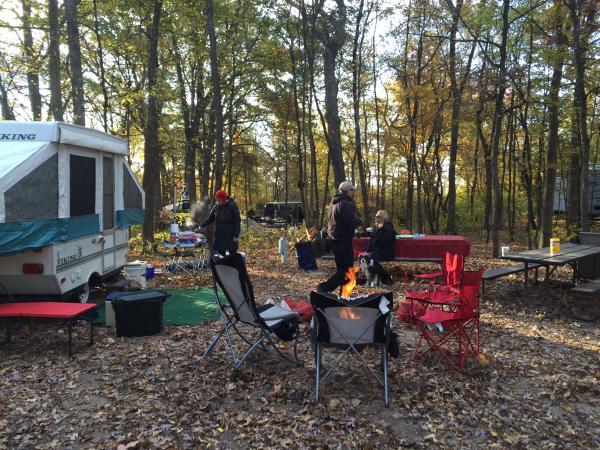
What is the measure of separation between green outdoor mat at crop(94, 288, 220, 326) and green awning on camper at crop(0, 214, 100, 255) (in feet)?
3.85

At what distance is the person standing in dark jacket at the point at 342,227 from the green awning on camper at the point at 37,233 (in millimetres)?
3417

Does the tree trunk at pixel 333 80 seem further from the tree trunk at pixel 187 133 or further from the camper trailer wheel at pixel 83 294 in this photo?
the camper trailer wheel at pixel 83 294

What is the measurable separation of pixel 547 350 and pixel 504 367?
923 mm

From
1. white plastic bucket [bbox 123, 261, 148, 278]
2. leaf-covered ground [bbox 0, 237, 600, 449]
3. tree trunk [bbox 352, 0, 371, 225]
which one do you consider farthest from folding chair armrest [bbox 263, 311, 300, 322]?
tree trunk [bbox 352, 0, 371, 225]

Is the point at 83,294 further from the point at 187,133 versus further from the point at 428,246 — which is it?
the point at 187,133

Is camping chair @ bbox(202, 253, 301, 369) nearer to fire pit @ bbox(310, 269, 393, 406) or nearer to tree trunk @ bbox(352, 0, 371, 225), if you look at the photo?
fire pit @ bbox(310, 269, 393, 406)

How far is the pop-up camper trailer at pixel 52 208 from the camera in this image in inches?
194

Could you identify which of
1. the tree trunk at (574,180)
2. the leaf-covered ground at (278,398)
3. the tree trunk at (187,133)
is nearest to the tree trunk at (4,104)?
the tree trunk at (187,133)

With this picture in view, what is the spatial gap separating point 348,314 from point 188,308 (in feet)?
11.4

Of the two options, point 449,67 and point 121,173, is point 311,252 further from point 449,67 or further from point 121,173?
point 449,67

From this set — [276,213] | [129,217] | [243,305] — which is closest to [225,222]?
[129,217]

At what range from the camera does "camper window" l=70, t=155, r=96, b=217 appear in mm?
5880

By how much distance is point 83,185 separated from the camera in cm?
615

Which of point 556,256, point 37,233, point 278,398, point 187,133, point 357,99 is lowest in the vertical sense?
point 278,398
